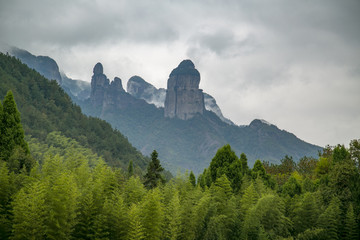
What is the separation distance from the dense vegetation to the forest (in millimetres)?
59628

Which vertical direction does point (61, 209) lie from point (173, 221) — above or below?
above

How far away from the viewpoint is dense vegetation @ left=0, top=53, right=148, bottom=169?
9081 cm

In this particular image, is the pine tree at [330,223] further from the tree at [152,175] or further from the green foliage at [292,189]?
the tree at [152,175]

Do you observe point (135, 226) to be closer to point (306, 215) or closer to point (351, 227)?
point (306, 215)

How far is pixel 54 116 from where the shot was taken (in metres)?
100

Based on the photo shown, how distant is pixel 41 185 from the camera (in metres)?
17.8

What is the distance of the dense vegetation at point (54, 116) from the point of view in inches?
3575

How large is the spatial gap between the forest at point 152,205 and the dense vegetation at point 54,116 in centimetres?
5963

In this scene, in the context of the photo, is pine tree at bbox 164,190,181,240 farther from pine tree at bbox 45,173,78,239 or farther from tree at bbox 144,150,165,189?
tree at bbox 144,150,165,189

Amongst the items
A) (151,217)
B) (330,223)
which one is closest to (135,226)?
(151,217)

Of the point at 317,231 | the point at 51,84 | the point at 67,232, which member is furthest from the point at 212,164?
the point at 51,84

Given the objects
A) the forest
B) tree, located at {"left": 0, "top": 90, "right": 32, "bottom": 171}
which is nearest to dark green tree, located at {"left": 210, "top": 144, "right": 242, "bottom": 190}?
the forest

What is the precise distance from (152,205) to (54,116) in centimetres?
8842

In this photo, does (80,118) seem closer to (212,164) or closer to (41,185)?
(212,164)
